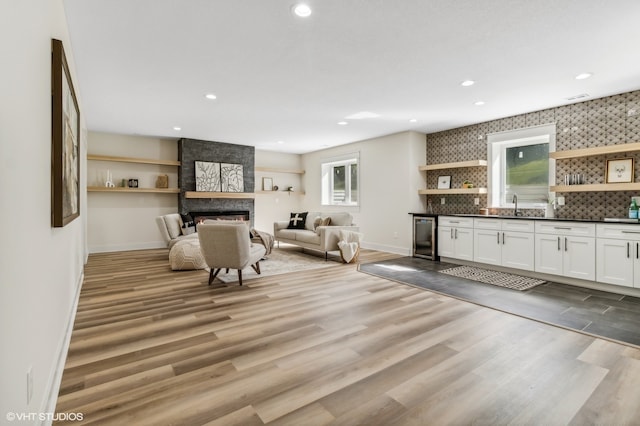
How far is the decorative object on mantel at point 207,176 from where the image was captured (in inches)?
300

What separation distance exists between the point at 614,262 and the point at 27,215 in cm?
555

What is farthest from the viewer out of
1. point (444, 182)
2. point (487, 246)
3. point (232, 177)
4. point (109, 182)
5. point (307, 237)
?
point (232, 177)

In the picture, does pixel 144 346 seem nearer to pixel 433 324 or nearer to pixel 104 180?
pixel 433 324

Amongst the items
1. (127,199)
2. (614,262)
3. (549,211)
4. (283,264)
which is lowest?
(283,264)

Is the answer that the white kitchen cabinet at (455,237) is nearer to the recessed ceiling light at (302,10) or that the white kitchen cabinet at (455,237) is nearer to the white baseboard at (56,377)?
the recessed ceiling light at (302,10)

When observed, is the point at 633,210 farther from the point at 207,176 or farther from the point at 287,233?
the point at 207,176

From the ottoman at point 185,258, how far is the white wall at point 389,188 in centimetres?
398

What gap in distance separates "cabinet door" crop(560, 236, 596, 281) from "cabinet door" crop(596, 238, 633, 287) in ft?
0.20

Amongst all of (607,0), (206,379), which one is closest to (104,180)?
(206,379)

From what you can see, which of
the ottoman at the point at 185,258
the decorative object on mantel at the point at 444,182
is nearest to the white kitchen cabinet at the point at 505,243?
the decorative object on mantel at the point at 444,182

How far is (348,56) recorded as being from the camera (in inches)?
132

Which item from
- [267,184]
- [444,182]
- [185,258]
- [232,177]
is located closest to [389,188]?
[444,182]

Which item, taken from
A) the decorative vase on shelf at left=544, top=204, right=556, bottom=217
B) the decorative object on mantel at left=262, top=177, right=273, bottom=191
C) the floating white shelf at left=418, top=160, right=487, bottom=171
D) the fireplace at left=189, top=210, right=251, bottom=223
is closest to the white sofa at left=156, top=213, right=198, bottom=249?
the fireplace at left=189, top=210, right=251, bottom=223

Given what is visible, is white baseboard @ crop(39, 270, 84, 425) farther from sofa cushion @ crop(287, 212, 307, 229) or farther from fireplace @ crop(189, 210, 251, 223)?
fireplace @ crop(189, 210, 251, 223)
